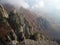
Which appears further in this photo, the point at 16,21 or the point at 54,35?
the point at 54,35

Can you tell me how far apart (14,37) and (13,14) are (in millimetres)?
29319

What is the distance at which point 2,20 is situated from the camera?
130375 mm

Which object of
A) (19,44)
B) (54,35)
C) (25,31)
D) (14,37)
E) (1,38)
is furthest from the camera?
(54,35)

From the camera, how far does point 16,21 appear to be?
14525 cm

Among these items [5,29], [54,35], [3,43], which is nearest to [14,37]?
[5,29]


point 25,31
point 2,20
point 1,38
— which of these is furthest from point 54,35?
point 1,38

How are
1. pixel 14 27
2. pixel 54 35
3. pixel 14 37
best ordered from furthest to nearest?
pixel 54 35, pixel 14 27, pixel 14 37

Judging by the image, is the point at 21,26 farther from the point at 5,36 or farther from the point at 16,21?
the point at 5,36

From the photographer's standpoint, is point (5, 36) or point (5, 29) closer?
point (5, 36)

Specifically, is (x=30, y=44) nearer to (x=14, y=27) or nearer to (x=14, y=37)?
(x=14, y=37)

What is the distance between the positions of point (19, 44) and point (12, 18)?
42339mm

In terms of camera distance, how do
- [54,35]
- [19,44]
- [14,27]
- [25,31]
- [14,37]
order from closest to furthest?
[19,44] < [14,37] < [14,27] < [25,31] < [54,35]

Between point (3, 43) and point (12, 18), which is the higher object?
point (12, 18)

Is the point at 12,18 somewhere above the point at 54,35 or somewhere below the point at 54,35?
above
